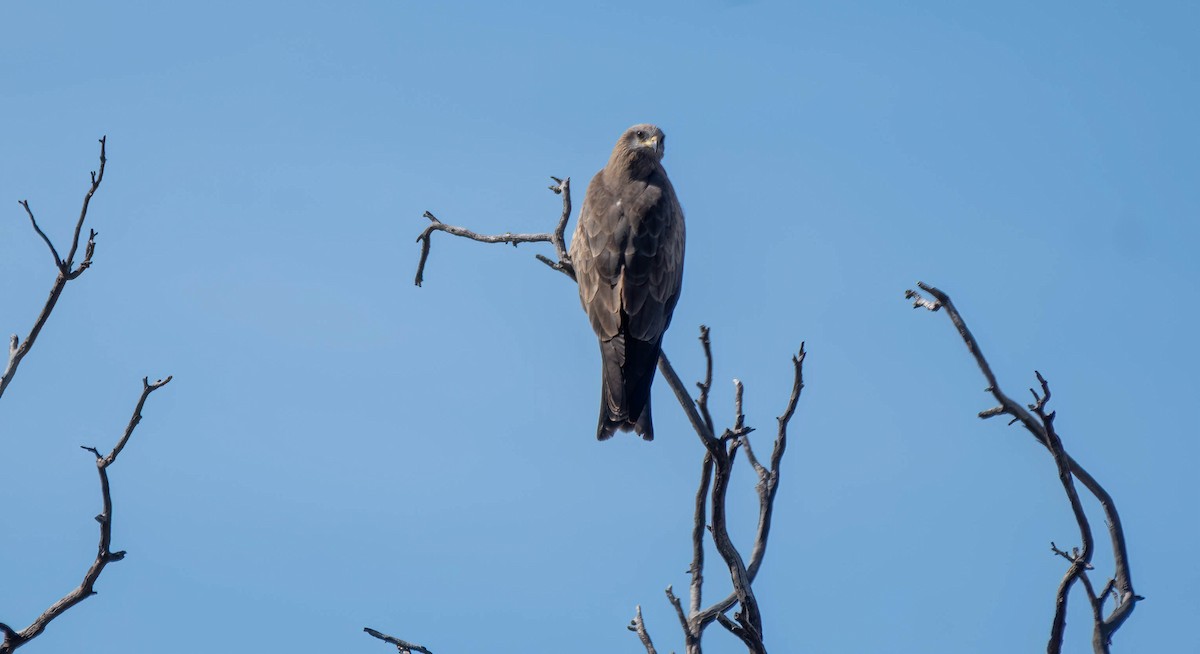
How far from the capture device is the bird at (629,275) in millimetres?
7648

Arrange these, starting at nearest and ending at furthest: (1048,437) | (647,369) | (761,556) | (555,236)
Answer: (1048,437)
(761,556)
(555,236)
(647,369)

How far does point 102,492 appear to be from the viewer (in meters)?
4.18

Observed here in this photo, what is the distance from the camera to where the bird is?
7.65 meters

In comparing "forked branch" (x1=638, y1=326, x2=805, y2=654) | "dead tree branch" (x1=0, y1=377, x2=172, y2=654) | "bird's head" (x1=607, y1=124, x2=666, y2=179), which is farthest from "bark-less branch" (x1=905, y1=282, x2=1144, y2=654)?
"bird's head" (x1=607, y1=124, x2=666, y2=179)

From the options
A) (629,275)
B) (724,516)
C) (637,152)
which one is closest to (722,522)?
(724,516)

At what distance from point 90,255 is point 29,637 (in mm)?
1356

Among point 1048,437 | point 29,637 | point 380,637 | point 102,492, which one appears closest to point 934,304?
point 1048,437

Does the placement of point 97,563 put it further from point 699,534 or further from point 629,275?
point 629,275

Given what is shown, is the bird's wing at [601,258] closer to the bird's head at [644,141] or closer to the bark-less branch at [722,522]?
the bird's head at [644,141]

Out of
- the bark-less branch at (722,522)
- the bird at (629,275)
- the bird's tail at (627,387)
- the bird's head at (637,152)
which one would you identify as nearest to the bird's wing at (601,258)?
the bird at (629,275)

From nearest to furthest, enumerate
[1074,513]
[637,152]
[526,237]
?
[1074,513] < [526,237] < [637,152]

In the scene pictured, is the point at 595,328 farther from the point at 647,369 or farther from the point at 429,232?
the point at 429,232

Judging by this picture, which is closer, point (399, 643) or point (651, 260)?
point (399, 643)

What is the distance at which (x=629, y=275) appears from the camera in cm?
805
